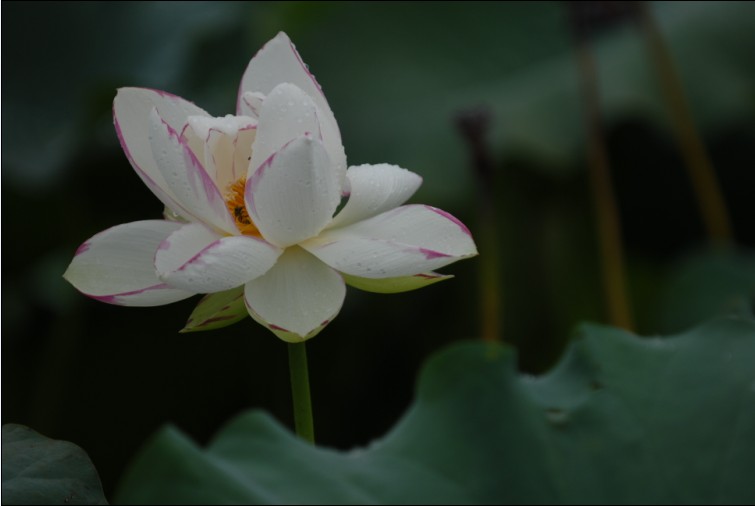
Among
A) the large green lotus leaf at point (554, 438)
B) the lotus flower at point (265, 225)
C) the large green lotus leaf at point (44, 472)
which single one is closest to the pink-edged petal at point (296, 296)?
the lotus flower at point (265, 225)

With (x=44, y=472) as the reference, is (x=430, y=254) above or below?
above

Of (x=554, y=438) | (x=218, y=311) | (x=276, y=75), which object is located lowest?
(x=554, y=438)

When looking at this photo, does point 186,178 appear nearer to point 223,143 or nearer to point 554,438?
point 223,143

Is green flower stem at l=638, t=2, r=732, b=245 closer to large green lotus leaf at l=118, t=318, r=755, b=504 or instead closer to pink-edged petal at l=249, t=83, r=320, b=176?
large green lotus leaf at l=118, t=318, r=755, b=504

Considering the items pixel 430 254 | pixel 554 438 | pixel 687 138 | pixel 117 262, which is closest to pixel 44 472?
pixel 117 262

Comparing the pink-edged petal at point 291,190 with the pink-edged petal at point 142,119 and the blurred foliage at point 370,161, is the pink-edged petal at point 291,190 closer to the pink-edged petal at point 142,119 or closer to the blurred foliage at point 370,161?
the pink-edged petal at point 142,119

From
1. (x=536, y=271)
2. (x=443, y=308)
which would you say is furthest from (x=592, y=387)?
(x=536, y=271)

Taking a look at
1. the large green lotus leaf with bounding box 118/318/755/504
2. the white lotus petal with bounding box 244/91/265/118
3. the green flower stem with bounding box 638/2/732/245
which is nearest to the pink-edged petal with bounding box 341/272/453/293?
the white lotus petal with bounding box 244/91/265/118
